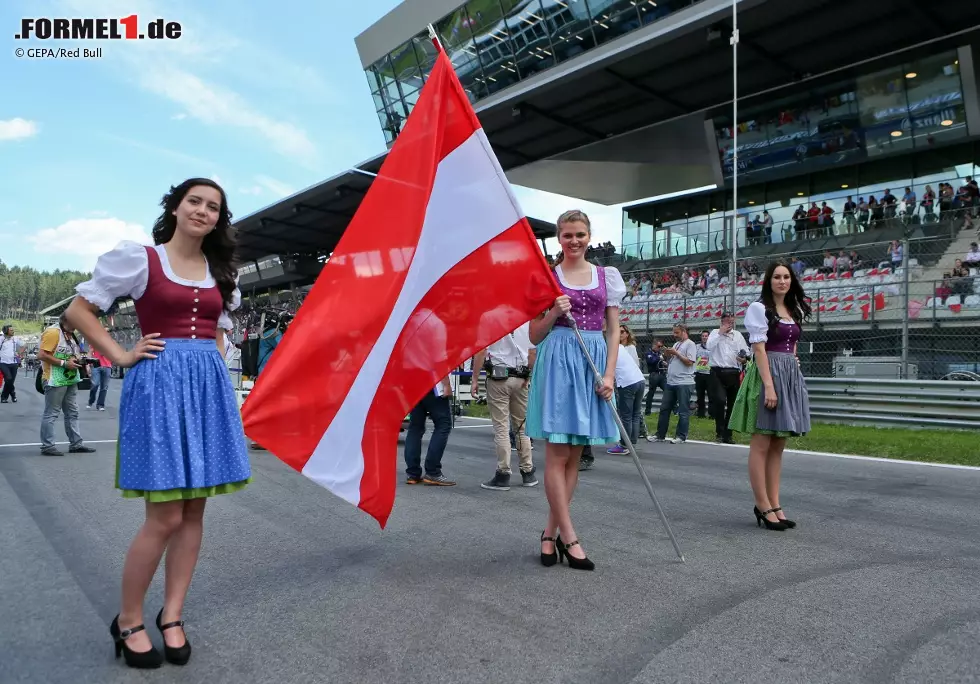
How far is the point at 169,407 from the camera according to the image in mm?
2734

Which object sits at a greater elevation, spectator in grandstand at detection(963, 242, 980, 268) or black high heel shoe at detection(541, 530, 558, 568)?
spectator in grandstand at detection(963, 242, 980, 268)

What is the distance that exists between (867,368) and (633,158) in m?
17.4

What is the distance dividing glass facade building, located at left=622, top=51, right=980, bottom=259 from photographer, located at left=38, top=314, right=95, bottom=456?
62.3ft

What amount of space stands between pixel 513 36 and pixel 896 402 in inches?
733

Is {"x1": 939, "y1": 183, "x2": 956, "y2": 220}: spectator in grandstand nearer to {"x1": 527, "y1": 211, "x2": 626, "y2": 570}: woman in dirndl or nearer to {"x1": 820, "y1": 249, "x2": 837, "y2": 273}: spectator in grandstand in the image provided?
{"x1": 820, "y1": 249, "x2": 837, "y2": 273}: spectator in grandstand

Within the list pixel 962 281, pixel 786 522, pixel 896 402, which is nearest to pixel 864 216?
pixel 962 281

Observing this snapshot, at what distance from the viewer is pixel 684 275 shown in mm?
18031

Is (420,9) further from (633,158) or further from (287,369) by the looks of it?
(287,369)

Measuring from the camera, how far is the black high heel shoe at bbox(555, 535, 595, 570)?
3924mm

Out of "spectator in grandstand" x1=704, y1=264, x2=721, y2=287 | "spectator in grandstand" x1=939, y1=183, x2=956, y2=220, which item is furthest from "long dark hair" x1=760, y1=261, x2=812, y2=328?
"spectator in grandstand" x1=939, y1=183, x2=956, y2=220

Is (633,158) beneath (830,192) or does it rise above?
above

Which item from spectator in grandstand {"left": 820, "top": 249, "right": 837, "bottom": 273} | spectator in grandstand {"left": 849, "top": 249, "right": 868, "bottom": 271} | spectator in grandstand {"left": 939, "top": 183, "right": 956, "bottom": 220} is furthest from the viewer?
spectator in grandstand {"left": 939, "top": 183, "right": 956, "bottom": 220}

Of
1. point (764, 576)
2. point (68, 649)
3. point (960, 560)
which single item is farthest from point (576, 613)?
point (960, 560)

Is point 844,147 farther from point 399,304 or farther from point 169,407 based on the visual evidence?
point 169,407
